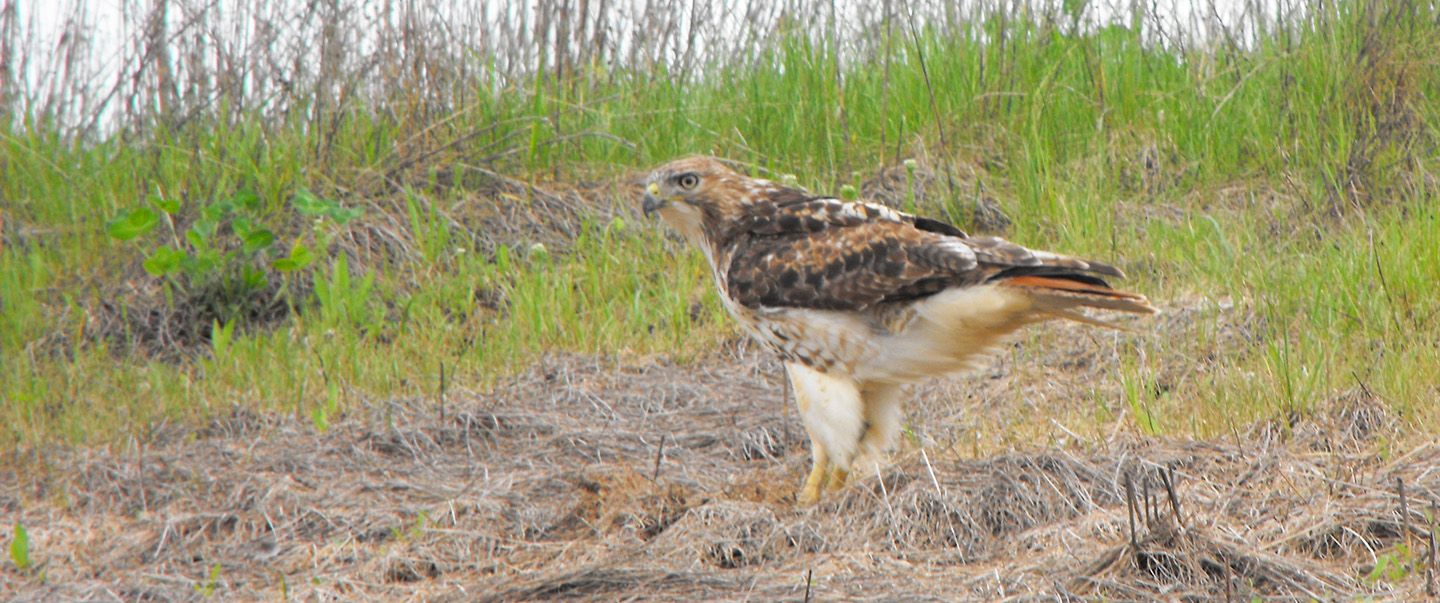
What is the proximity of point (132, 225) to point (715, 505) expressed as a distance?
14.1 ft

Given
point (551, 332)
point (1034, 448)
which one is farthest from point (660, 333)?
point (1034, 448)

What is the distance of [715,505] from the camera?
3811 mm

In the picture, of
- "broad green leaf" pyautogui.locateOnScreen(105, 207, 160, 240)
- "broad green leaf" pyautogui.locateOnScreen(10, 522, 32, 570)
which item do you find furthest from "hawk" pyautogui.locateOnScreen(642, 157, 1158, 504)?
"broad green leaf" pyautogui.locateOnScreen(105, 207, 160, 240)

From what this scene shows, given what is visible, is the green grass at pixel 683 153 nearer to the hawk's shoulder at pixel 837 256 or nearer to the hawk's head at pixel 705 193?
the hawk's shoulder at pixel 837 256

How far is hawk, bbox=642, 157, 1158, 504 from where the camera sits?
4.02m

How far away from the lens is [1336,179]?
20.5 feet

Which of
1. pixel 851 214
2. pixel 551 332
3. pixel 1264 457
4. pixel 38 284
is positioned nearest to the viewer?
pixel 1264 457

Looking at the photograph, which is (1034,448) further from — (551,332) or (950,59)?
(950,59)

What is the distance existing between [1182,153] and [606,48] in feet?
11.8

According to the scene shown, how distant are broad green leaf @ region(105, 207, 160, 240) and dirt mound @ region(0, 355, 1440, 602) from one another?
1.71 m

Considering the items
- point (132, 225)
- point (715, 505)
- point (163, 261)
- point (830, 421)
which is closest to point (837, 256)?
point (830, 421)

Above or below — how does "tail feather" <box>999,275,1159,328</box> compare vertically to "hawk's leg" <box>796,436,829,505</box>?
above

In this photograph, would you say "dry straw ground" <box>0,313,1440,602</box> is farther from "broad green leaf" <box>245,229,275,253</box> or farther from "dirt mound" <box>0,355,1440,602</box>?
"broad green leaf" <box>245,229,275,253</box>

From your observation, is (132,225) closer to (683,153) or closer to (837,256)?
(683,153)
